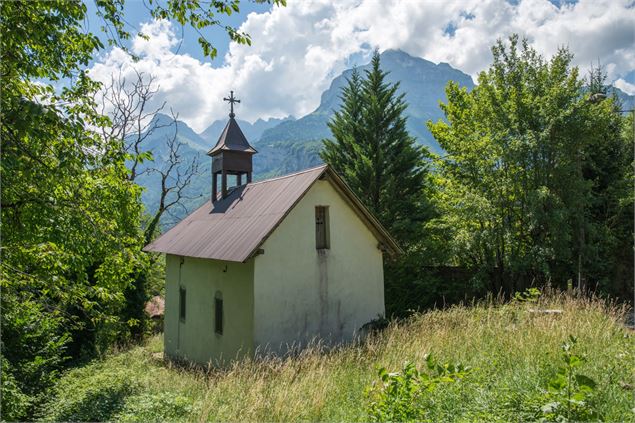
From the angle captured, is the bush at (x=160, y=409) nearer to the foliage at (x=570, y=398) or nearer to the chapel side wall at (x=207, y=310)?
the chapel side wall at (x=207, y=310)

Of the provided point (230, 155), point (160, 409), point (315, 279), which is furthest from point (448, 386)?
point (230, 155)

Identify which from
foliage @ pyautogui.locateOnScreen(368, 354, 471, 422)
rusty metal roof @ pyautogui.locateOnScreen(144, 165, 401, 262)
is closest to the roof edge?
rusty metal roof @ pyautogui.locateOnScreen(144, 165, 401, 262)

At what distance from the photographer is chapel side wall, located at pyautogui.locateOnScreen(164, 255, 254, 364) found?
539 inches

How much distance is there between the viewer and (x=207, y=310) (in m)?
16.0

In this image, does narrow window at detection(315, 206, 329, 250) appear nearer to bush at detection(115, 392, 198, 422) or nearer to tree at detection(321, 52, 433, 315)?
tree at detection(321, 52, 433, 315)

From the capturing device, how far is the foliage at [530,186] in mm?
17078

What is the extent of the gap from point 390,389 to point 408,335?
452 cm

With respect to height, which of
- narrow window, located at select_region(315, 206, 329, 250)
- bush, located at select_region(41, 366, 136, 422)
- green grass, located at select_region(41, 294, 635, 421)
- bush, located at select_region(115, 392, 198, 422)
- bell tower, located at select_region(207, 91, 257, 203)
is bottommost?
bush, located at select_region(41, 366, 136, 422)

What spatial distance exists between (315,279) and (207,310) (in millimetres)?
4343

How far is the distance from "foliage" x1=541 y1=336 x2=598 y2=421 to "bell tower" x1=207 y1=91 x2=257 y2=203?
16.6 m

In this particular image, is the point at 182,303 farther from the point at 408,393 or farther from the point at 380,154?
the point at 408,393

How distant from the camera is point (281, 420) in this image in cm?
594

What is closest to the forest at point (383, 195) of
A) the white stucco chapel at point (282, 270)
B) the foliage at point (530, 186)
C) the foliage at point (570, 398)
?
the foliage at point (530, 186)

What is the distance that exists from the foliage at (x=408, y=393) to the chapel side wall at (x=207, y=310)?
24.1 ft
